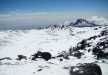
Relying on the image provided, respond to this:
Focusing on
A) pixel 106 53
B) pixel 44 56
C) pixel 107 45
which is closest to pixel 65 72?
pixel 44 56

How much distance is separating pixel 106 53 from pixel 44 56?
32348mm

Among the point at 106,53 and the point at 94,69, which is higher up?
the point at 94,69

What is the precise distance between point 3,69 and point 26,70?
23.4 feet

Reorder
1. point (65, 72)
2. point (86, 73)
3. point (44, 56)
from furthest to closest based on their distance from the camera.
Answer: point (44, 56) < point (65, 72) < point (86, 73)

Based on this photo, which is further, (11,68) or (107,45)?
(107,45)

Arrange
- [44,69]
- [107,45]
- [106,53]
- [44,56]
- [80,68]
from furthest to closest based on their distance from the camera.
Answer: [107,45] → [106,53] → [44,56] → [44,69] → [80,68]

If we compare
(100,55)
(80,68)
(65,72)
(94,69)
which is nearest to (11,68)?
(65,72)

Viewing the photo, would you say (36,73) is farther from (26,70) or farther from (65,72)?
(65,72)

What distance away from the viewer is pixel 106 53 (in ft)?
255

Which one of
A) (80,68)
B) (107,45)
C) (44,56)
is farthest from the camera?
(107,45)

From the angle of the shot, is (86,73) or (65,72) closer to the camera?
(86,73)

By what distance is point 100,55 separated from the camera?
7938 centimetres

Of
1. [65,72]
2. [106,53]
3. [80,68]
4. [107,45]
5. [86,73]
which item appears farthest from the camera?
[107,45]

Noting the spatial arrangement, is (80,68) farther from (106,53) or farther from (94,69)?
(106,53)
